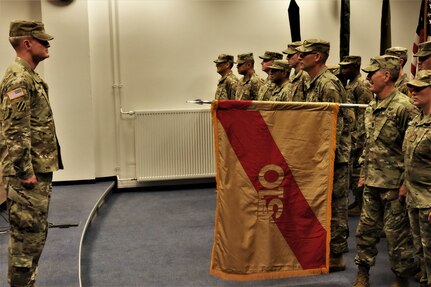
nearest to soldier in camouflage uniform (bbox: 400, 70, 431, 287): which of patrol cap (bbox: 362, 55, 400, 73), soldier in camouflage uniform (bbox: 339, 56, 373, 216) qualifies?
patrol cap (bbox: 362, 55, 400, 73)

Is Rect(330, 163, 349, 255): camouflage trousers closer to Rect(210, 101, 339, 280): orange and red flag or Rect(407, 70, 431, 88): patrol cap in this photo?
Rect(210, 101, 339, 280): orange and red flag

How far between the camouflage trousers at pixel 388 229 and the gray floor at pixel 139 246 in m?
0.38

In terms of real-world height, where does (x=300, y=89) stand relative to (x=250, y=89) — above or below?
above

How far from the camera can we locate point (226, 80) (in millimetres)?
6773

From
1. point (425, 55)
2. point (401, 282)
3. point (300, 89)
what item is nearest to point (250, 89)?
point (300, 89)

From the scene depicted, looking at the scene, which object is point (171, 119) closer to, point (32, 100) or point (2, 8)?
point (2, 8)

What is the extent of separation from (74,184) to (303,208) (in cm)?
437

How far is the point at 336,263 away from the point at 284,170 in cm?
123

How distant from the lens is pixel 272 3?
7449 millimetres

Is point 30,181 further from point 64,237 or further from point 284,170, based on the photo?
point 64,237

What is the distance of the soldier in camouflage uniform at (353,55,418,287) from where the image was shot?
3297 millimetres

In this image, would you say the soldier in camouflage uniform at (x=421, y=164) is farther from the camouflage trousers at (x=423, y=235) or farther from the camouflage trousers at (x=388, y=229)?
the camouflage trousers at (x=388, y=229)

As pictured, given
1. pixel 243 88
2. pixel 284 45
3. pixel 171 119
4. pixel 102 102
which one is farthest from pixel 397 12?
pixel 102 102

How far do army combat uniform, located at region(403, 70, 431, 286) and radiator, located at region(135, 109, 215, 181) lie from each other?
14.3ft
